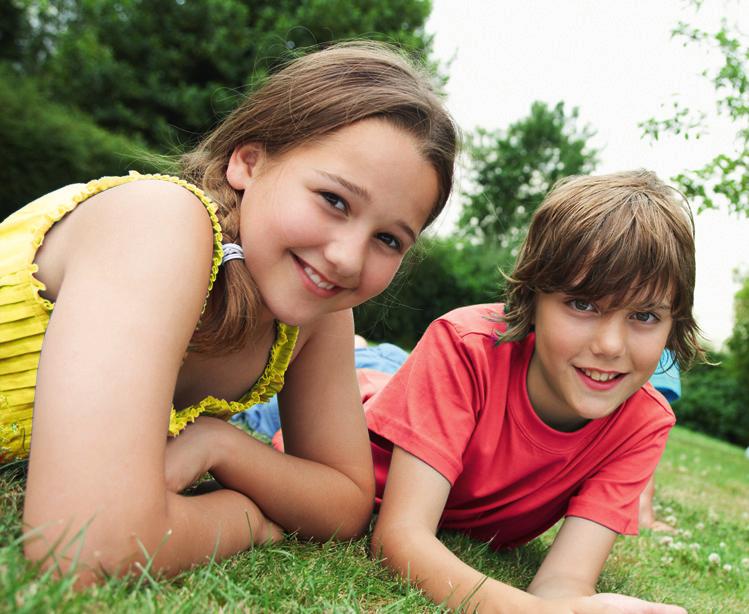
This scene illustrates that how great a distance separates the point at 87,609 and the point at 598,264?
5.91ft

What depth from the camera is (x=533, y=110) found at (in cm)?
3100

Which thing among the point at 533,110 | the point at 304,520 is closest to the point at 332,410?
→ the point at 304,520

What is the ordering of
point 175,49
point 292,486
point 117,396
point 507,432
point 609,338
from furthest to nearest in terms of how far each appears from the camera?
point 175,49
point 507,432
point 609,338
point 292,486
point 117,396

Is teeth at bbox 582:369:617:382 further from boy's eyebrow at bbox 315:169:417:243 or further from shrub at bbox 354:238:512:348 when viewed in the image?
shrub at bbox 354:238:512:348

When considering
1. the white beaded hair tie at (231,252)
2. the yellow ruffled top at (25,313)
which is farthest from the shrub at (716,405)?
the yellow ruffled top at (25,313)

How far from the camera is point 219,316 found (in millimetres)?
2080

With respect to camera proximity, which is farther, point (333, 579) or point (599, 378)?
point (599, 378)

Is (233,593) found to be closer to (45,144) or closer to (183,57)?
(45,144)

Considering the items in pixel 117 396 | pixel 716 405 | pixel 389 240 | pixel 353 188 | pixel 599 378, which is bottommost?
pixel 716 405

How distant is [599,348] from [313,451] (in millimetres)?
996

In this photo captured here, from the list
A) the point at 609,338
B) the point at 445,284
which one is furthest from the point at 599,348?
the point at 445,284

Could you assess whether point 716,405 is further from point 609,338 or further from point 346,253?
point 346,253

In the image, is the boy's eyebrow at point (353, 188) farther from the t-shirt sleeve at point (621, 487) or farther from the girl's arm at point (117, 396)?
the t-shirt sleeve at point (621, 487)

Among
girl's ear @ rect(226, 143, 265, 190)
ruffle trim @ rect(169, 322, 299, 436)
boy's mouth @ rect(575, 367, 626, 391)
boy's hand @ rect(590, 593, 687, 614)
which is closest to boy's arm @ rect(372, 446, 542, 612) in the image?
boy's hand @ rect(590, 593, 687, 614)
